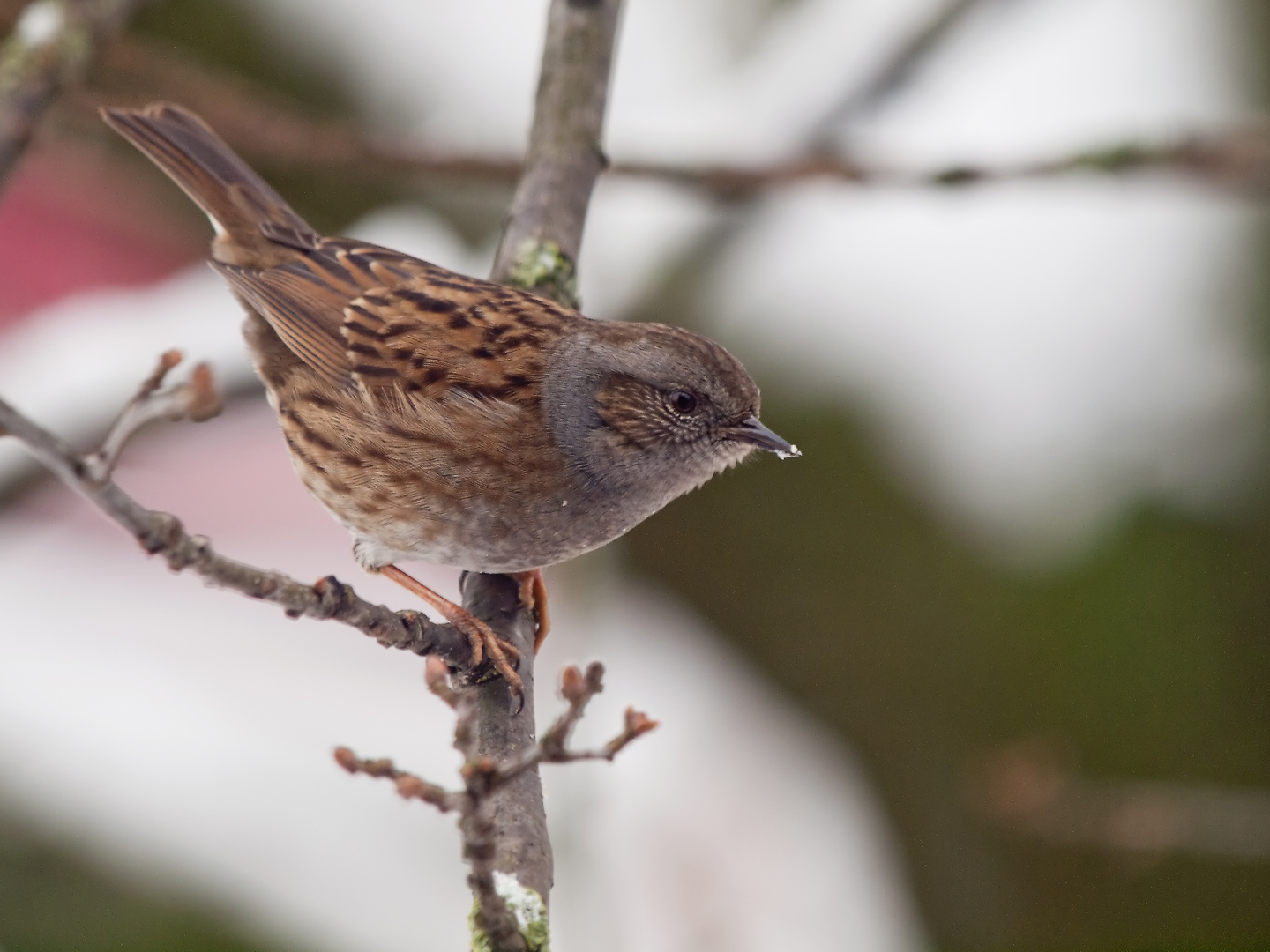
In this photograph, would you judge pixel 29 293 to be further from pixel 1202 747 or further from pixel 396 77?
pixel 1202 747

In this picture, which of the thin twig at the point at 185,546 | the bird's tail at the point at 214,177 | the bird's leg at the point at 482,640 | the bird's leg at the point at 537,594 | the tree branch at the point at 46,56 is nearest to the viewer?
the thin twig at the point at 185,546

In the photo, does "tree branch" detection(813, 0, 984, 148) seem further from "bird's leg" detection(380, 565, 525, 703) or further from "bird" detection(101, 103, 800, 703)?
"bird's leg" detection(380, 565, 525, 703)

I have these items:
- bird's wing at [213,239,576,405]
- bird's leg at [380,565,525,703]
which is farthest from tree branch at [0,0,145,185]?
bird's leg at [380,565,525,703]

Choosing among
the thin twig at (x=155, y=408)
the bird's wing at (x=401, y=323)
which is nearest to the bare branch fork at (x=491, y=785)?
the thin twig at (x=155, y=408)

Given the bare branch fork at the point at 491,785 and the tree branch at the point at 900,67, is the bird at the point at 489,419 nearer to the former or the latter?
the bare branch fork at the point at 491,785

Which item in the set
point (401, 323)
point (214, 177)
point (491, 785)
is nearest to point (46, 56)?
point (214, 177)

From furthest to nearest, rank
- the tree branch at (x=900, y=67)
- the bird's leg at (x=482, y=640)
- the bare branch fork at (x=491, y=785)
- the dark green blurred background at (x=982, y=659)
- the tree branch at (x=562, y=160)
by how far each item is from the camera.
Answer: the dark green blurred background at (x=982, y=659)
the tree branch at (x=900, y=67)
the tree branch at (x=562, y=160)
the bird's leg at (x=482, y=640)
the bare branch fork at (x=491, y=785)

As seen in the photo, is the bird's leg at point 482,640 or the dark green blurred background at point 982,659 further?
the dark green blurred background at point 982,659
